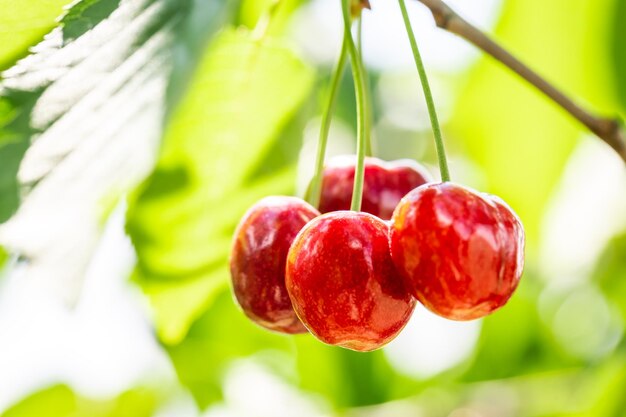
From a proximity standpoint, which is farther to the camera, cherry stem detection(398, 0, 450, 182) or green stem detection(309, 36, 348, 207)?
green stem detection(309, 36, 348, 207)

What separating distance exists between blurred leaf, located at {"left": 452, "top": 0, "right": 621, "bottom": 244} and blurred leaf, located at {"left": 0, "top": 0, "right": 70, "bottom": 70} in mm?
1718

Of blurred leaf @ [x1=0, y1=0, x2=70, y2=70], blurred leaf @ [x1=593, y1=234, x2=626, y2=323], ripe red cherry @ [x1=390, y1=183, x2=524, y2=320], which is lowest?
blurred leaf @ [x1=593, y1=234, x2=626, y2=323]

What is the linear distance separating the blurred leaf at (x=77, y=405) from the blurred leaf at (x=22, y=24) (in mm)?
1789

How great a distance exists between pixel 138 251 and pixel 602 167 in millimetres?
1910

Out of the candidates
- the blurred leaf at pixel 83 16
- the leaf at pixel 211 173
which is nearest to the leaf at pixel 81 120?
the blurred leaf at pixel 83 16

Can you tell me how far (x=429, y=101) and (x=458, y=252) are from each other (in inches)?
9.8

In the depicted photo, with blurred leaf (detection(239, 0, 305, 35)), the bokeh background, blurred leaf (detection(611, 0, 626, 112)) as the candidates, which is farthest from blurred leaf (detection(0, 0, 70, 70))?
blurred leaf (detection(611, 0, 626, 112))

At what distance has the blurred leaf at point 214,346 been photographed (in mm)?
2674

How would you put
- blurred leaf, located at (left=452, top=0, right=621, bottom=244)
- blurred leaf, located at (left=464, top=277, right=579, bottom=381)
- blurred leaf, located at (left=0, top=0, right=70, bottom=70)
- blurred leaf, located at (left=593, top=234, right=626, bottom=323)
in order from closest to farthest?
blurred leaf, located at (left=0, top=0, right=70, bottom=70) < blurred leaf, located at (left=452, top=0, right=621, bottom=244) < blurred leaf, located at (left=593, top=234, right=626, bottom=323) < blurred leaf, located at (left=464, top=277, right=579, bottom=381)

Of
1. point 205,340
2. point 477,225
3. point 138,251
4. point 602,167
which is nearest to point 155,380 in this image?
point 205,340

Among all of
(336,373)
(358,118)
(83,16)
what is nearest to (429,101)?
(358,118)

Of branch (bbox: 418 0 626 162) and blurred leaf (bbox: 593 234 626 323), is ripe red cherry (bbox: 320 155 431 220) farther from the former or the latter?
blurred leaf (bbox: 593 234 626 323)

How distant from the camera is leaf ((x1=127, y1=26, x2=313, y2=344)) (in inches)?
71.1

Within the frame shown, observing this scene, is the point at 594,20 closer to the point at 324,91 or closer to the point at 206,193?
the point at 324,91
